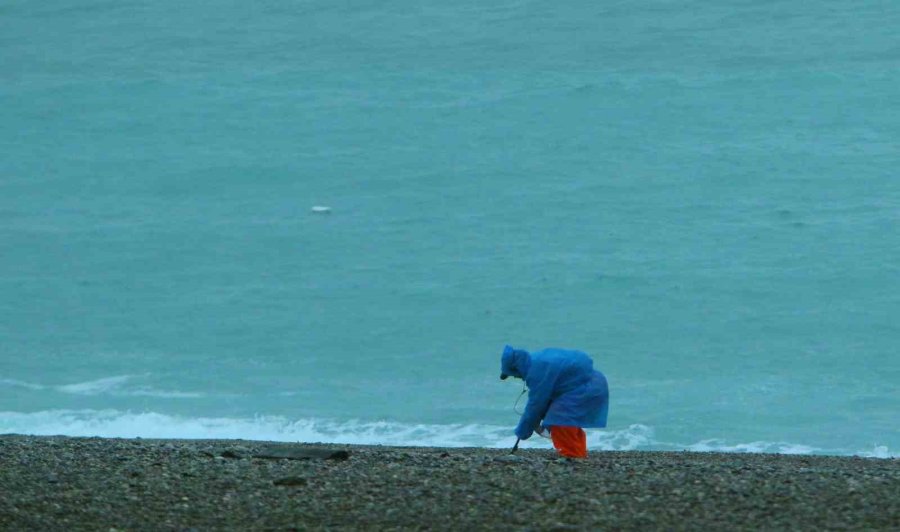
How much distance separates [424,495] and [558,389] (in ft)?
7.91

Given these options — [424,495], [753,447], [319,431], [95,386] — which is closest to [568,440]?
[424,495]

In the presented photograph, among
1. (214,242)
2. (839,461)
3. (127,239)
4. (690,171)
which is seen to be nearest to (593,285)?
(690,171)

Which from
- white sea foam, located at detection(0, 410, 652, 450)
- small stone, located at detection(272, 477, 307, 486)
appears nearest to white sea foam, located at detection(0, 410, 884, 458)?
white sea foam, located at detection(0, 410, 652, 450)

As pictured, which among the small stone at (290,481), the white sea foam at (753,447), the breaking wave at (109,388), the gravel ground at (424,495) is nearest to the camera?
the gravel ground at (424,495)

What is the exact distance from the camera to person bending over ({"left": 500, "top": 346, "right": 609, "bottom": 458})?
9.12 meters

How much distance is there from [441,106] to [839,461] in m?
16.8

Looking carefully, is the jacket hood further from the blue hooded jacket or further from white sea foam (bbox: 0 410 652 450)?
white sea foam (bbox: 0 410 652 450)

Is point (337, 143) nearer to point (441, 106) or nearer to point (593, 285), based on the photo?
point (441, 106)

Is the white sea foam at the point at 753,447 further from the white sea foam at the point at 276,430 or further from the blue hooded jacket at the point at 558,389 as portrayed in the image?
the blue hooded jacket at the point at 558,389

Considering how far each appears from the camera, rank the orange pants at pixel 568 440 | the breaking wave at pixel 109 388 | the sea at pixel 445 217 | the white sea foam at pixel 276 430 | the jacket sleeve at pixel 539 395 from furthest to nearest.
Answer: the breaking wave at pixel 109 388, the sea at pixel 445 217, the white sea foam at pixel 276 430, the orange pants at pixel 568 440, the jacket sleeve at pixel 539 395

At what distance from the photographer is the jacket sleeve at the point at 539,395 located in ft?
29.9

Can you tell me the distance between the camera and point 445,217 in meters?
23.5

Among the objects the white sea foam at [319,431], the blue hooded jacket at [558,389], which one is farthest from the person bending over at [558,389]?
the white sea foam at [319,431]

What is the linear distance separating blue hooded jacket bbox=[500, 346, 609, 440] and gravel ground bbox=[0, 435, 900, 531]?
27.2 inches
